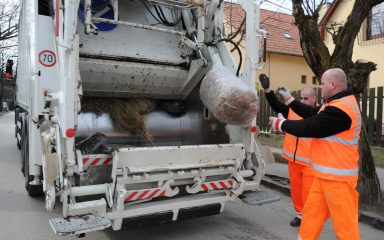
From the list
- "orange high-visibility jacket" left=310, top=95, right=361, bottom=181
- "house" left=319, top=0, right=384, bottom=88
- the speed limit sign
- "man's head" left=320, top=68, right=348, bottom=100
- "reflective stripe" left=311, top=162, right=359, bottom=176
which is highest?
"house" left=319, top=0, right=384, bottom=88

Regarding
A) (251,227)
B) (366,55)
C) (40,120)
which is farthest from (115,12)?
(366,55)

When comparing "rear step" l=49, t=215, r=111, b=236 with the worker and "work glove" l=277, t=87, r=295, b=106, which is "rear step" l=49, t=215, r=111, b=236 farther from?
"work glove" l=277, t=87, r=295, b=106

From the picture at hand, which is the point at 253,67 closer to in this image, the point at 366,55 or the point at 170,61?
the point at 170,61

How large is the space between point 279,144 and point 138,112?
705 cm

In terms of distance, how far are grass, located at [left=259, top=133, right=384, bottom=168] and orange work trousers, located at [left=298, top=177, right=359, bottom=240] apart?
517cm

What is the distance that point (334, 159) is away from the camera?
3.03m

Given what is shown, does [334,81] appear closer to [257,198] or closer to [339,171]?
[339,171]

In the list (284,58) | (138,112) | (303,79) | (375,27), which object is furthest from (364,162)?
(303,79)

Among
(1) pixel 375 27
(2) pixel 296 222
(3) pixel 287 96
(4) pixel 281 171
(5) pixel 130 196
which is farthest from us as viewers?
(1) pixel 375 27

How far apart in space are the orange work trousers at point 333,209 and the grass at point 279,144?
204 inches

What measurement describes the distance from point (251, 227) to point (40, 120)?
2.44 m

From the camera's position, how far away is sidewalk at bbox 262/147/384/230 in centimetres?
444

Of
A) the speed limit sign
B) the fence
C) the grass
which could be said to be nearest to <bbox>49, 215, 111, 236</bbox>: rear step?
the speed limit sign

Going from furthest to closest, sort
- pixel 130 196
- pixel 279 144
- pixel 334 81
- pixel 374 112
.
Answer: pixel 279 144 → pixel 374 112 → pixel 130 196 → pixel 334 81
